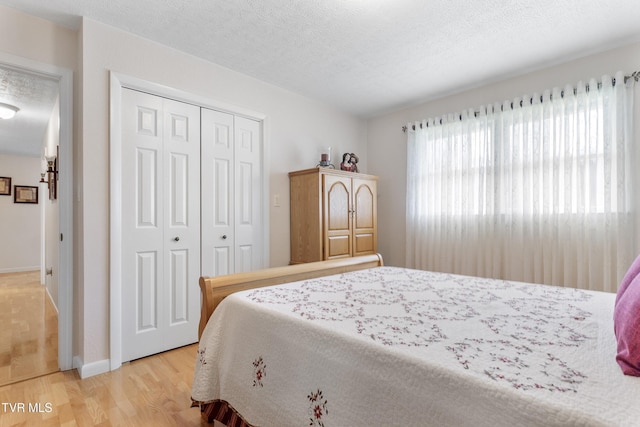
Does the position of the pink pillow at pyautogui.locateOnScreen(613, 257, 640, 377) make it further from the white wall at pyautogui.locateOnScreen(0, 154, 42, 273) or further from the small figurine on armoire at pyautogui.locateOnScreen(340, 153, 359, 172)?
the white wall at pyautogui.locateOnScreen(0, 154, 42, 273)

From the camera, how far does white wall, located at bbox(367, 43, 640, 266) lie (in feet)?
9.43

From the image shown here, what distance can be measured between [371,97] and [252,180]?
167cm

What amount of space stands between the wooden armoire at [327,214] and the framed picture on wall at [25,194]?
6.17 m

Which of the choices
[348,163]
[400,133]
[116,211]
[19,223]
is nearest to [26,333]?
[116,211]

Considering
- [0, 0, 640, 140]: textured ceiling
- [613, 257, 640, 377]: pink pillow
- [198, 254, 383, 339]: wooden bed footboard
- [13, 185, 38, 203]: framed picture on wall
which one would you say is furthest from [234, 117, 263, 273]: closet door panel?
[13, 185, 38, 203]: framed picture on wall

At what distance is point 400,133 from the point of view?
13.1 feet

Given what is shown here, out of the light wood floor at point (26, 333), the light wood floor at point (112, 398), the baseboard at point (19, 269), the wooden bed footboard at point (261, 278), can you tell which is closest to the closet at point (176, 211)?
the light wood floor at point (112, 398)

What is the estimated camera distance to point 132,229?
2.39m

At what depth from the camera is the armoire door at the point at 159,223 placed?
238 centimetres

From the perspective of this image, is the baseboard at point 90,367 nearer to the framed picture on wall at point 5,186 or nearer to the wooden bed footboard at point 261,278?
the wooden bed footboard at point 261,278

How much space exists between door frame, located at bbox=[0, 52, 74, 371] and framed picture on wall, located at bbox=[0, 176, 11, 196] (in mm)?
5710

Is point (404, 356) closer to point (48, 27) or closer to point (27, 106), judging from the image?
point (48, 27)

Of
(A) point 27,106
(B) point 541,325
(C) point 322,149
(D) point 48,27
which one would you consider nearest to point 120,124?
(D) point 48,27

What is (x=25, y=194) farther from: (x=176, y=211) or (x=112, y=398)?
(x=112, y=398)
